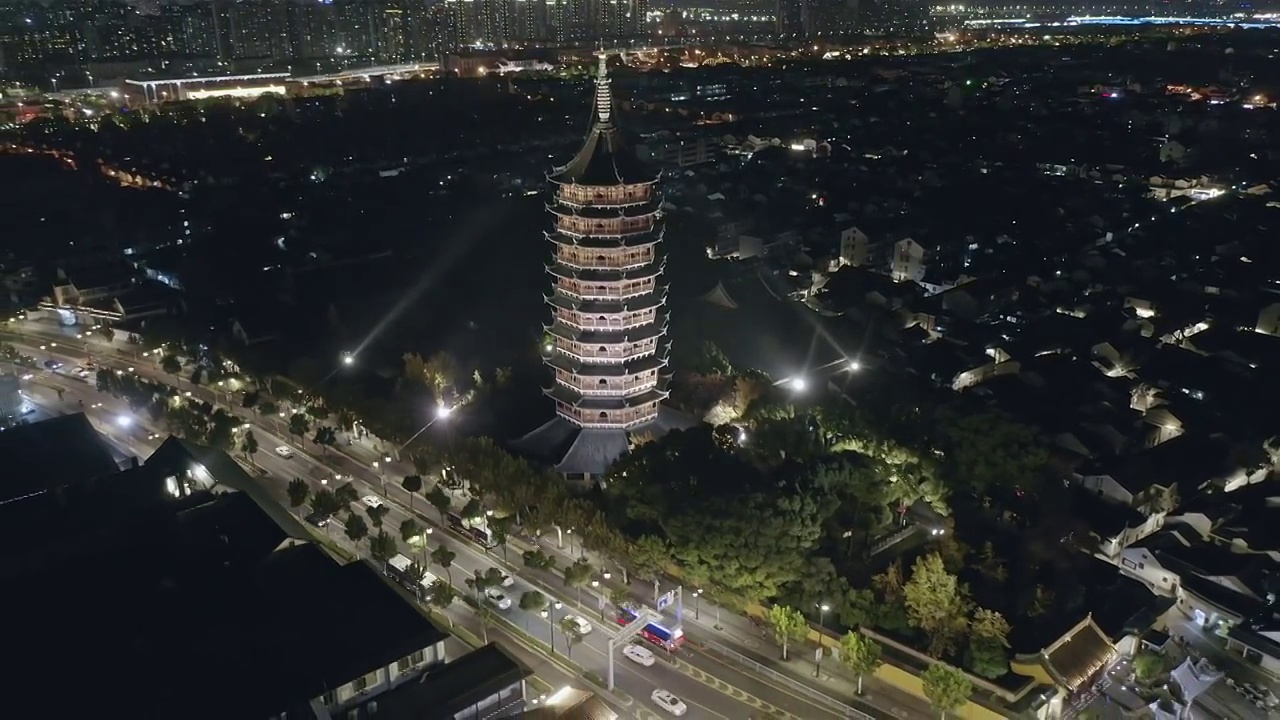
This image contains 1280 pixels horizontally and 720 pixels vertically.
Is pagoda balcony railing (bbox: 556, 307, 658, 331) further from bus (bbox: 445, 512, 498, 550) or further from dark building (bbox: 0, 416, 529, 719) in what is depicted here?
dark building (bbox: 0, 416, 529, 719)

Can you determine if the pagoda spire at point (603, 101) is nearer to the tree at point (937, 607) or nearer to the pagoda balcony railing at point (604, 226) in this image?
the pagoda balcony railing at point (604, 226)

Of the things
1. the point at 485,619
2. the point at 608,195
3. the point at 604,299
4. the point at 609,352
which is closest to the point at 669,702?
the point at 485,619

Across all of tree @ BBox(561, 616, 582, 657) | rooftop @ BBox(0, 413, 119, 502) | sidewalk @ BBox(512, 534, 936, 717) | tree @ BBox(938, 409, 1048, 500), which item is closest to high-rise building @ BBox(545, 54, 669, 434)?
sidewalk @ BBox(512, 534, 936, 717)

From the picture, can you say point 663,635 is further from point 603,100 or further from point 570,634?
point 603,100

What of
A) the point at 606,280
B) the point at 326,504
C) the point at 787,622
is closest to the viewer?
the point at 787,622

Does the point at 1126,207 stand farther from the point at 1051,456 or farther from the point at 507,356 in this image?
the point at 507,356

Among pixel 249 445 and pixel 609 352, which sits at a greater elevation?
pixel 609 352
